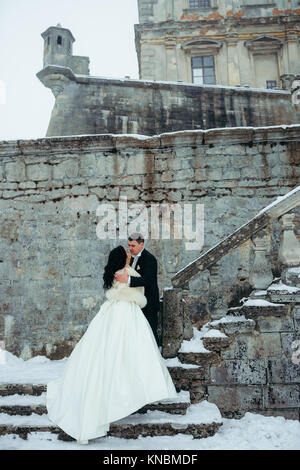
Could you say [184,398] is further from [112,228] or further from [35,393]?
[112,228]

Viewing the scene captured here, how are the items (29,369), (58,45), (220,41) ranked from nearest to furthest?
(29,369) → (58,45) → (220,41)

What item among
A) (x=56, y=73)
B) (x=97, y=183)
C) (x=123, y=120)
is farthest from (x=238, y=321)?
(x=56, y=73)

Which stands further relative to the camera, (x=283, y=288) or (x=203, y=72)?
(x=203, y=72)

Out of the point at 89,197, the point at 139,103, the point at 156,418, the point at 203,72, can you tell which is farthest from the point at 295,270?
the point at 203,72

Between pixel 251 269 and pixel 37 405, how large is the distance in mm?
2457

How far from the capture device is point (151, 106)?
9008mm

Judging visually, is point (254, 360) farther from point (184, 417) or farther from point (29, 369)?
point (29, 369)

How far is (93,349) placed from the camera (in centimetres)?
306

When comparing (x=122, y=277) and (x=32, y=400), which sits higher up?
(x=122, y=277)

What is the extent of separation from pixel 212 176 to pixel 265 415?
141 inches

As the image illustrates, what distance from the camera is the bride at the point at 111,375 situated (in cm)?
282

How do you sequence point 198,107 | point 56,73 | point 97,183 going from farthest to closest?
point 198,107 < point 56,73 < point 97,183

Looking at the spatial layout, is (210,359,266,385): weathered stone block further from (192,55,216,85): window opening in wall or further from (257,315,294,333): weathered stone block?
(192,55,216,85): window opening in wall

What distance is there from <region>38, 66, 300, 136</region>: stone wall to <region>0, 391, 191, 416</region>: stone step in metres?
6.14
